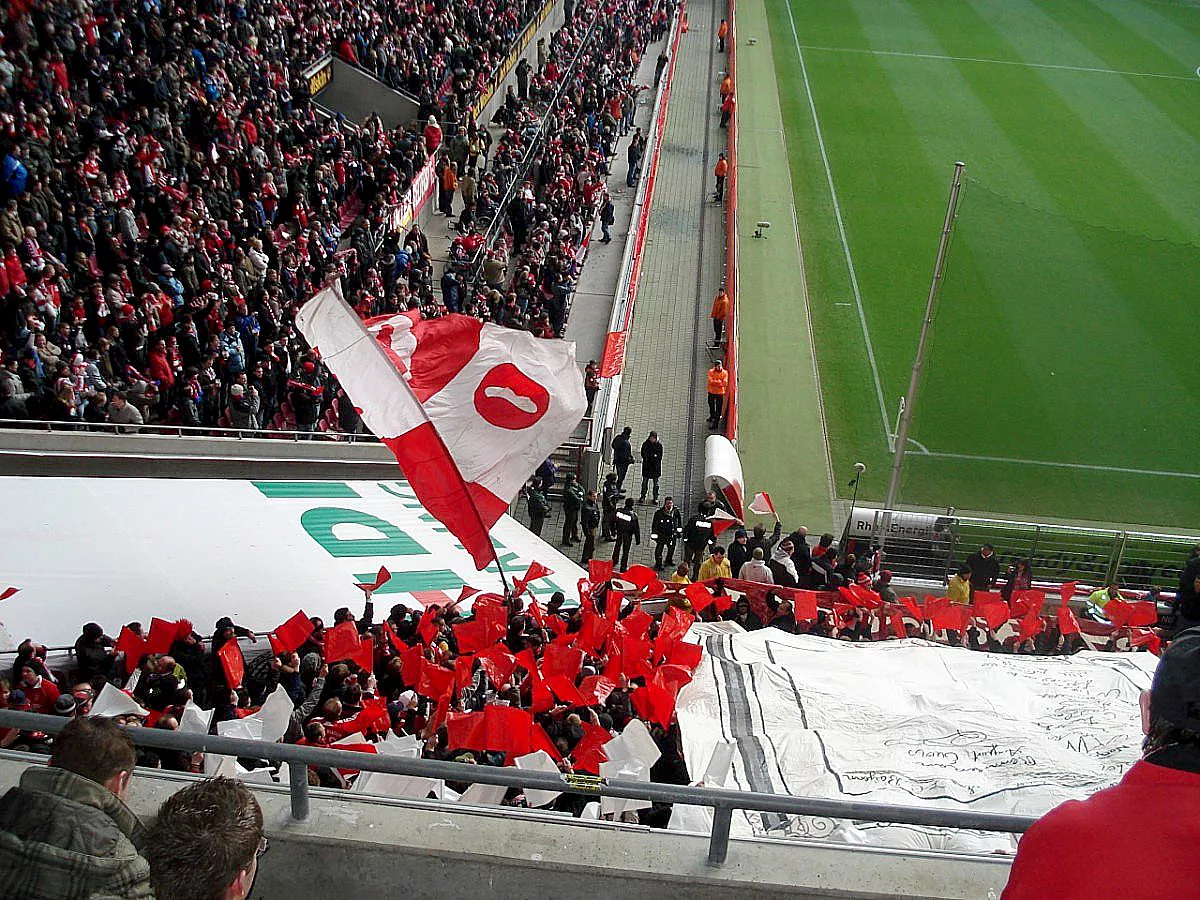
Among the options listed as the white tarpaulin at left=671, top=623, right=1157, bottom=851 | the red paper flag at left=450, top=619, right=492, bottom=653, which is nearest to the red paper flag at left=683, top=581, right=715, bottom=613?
the white tarpaulin at left=671, top=623, right=1157, bottom=851

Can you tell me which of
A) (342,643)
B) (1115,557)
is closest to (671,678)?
(342,643)

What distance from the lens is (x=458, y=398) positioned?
8203 millimetres

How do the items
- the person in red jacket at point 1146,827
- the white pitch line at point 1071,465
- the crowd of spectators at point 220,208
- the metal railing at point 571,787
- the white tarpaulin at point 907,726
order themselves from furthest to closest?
1. the white pitch line at point 1071,465
2. the crowd of spectators at point 220,208
3. the white tarpaulin at point 907,726
4. the metal railing at point 571,787
5. the person in red jacket at point 1146,827

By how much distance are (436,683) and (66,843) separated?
5.22 metres

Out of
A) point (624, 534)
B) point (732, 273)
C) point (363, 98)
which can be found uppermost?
point (363, 98)

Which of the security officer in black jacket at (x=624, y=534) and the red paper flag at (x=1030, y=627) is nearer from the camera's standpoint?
the red paper flag at (x=1030, y=627)

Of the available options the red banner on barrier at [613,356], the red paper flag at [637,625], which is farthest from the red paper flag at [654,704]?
the red banner on barrier at [613,356]

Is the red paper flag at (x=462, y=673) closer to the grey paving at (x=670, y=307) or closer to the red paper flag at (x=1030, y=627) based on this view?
the red paper flag at (x=1030, y=627)

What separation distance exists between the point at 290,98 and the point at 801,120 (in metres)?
18.5

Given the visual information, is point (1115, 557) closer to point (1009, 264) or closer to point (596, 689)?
point (1009, 264)

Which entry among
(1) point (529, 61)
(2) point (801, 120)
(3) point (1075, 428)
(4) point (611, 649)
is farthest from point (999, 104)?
(4) point (611, 649)

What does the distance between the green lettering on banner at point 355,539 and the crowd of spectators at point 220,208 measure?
222 centimetres

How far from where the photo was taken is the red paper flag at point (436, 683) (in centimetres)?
762

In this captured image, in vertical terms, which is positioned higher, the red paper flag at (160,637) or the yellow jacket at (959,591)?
the red paper flag at (160,637)
